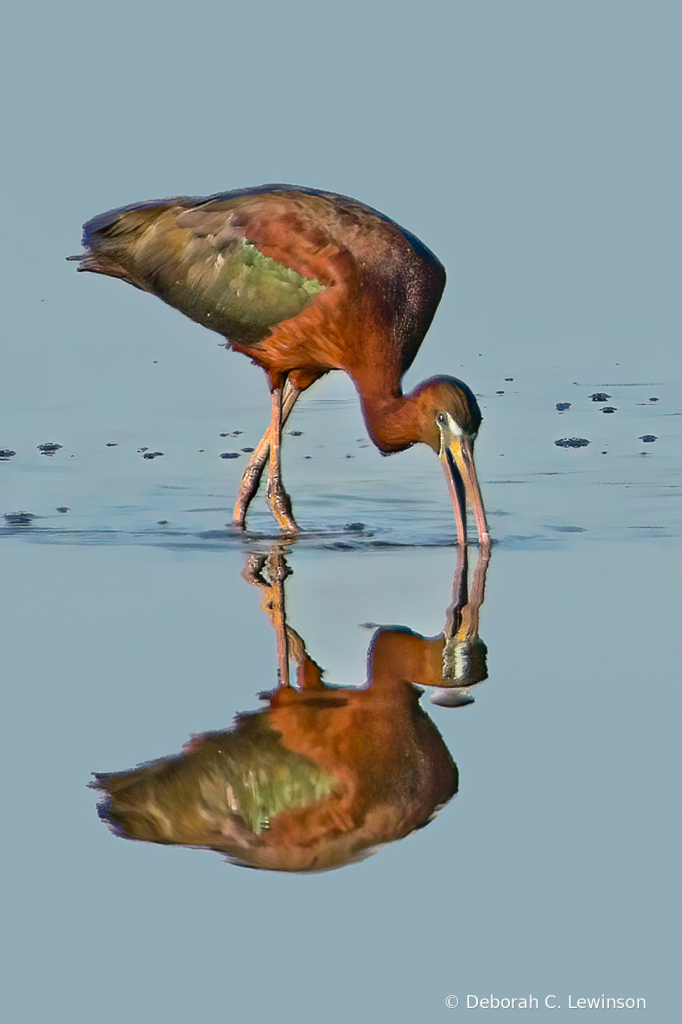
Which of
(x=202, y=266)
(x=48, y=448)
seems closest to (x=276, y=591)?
(x=202, y=266)

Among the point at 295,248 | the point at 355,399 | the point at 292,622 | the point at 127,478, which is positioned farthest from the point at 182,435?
the point at 292,622

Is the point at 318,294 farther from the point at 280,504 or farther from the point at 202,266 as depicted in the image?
the point at 280,504

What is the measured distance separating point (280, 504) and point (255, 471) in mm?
349

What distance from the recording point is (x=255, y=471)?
433 inches

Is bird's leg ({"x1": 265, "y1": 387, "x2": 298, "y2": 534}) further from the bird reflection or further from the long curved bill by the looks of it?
the bird reflection

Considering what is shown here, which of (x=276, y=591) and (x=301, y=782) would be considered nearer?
(x=301, y=782)

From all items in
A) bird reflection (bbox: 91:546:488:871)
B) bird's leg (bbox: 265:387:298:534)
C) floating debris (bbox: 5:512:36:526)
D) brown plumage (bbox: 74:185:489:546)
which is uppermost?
brown plumage (bbox: 74:185:489:546)

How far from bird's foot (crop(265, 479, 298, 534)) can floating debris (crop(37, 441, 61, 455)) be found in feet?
8.93

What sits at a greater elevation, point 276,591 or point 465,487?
point 465,487

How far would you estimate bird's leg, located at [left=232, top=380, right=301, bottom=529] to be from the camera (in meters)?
10.9

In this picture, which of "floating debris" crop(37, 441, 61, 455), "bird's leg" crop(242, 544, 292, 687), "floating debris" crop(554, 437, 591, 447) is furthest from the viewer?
"floating debris" crop(554, 437, 591, 447)

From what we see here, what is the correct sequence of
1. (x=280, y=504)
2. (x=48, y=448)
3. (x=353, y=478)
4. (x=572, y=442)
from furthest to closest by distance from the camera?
1. (x=572, y=442)
2. (x=48, y=448)
3. (x=353, y=478)
4. (x=280, y=504)

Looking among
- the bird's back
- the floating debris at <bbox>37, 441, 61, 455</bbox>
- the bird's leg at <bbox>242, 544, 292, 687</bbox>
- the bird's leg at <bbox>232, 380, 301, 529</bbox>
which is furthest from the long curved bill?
the floating debris at <bbox>37, 441, 61, 455</bbox>

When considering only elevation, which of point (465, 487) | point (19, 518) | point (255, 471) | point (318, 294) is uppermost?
point (318, 294)
